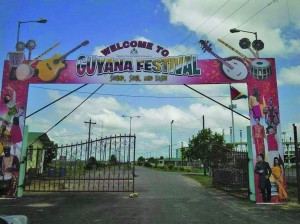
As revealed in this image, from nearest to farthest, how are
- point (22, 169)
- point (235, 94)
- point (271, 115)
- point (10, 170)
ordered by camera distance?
1. point (271, 115)
2. point (10, 170)
3. point (22, 169)
4. point (235, 94)

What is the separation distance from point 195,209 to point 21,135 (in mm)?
7872

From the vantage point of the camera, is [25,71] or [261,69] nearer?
[261,69]

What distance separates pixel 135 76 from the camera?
15.7 m

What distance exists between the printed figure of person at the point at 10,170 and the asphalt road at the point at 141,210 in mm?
712

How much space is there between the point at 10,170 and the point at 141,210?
20.9 ft

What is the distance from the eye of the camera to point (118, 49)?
15742 millimetres

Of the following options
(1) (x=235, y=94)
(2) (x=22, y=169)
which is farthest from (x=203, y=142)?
(2) (x=22, y=169)

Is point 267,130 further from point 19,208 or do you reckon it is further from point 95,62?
point 19,208

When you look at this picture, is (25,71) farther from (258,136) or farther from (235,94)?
(258,136)

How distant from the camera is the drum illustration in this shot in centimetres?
1525

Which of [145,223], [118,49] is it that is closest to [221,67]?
[118,49]

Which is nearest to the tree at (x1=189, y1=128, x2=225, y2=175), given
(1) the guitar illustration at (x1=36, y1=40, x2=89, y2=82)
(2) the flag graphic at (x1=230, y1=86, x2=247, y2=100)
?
(2) the flag graphic at (x1=230, y1=86, x2=247, y2=100)

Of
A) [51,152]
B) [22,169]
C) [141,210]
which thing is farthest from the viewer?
[51,152]

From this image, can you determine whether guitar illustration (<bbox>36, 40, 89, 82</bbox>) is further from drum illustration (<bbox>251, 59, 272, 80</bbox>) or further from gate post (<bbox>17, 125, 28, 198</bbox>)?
drum illustration (<bbox>251, 59, 272, 80</bbox>)
